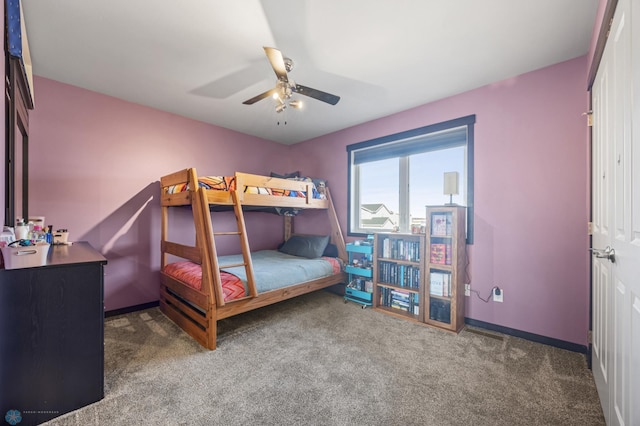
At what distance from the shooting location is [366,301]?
3.25 meters

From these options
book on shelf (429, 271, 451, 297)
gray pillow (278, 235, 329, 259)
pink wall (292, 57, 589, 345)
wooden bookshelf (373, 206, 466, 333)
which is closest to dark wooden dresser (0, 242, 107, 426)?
gray pillow (278, 235, 329, 259)

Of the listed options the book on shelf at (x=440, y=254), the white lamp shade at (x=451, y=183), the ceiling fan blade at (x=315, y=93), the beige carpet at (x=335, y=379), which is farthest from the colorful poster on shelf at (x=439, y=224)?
the ceiling fan blade at (x=315, y=93)

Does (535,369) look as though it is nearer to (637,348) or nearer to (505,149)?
(637,348)

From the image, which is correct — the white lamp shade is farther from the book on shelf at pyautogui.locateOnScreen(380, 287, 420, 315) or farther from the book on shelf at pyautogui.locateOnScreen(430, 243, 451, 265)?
the book on shelf at pyautogui.locateOnScreen(380, 287, 420, 315)

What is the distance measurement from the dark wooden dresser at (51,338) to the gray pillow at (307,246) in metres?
2.46

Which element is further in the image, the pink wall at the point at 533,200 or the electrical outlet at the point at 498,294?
the electrical outlet at the point at 498,294

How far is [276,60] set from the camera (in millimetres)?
1822

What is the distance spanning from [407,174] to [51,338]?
3.49m

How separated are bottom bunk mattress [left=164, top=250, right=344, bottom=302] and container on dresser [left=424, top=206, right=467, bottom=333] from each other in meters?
1.25

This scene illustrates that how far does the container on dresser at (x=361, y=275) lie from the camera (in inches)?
129

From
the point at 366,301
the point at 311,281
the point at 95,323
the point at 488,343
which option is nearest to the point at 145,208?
the point at 95,323

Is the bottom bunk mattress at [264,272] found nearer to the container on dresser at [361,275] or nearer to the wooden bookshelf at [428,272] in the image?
the container on dresser at [361,275]

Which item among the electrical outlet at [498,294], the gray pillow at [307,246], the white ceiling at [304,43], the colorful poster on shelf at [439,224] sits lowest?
the electrical outlet at [498,294]

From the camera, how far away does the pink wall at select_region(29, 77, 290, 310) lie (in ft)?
8.43
